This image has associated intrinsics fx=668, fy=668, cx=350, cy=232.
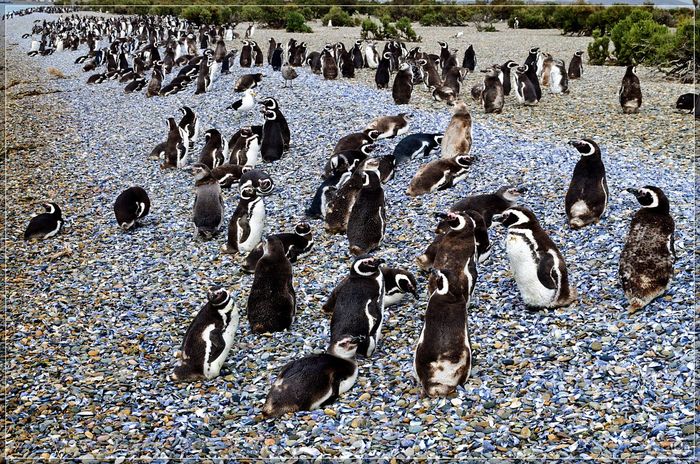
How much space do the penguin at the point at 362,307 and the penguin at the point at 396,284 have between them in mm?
425

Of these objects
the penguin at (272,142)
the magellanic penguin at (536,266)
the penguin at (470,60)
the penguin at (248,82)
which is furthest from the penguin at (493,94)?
the magellanic penguin at (536,266)

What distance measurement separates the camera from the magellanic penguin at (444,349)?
191 inches

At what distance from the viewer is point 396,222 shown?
8.49m

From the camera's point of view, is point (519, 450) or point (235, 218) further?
point (235, 218)

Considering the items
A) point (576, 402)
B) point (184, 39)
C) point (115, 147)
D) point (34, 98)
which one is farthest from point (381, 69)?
point (184, 39)

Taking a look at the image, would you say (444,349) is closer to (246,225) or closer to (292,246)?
(292,246)

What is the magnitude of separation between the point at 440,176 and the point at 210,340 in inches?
181

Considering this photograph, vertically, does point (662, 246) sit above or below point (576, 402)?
above

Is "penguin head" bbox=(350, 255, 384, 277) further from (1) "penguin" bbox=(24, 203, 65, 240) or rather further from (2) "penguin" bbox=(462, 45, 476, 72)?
(2) "penguin" bbox=(462, 45, 476, 72)

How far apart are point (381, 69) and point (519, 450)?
14.3 m

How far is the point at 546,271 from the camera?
5695 mm

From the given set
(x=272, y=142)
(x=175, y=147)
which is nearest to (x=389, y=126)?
(x=272, y=142)

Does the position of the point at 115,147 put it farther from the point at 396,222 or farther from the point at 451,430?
the point at 451,430

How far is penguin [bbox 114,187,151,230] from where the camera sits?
9570mm
